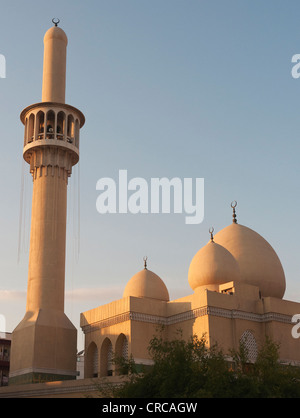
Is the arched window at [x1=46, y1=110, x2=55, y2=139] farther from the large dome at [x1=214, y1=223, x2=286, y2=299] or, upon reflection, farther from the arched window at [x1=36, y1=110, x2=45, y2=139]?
the large dome at [x1=214, y1=223, x2=286, y2=299]

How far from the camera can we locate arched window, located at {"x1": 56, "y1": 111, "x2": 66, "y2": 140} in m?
29.1

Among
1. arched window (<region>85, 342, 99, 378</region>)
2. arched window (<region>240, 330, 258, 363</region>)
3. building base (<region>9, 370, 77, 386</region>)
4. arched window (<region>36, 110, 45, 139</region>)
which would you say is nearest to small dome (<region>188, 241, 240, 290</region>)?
arched window (<region>240, 330, 258, 363</region>)

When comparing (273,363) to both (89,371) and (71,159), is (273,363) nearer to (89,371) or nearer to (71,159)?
(89,371)

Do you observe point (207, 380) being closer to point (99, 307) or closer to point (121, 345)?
point (121, 345)

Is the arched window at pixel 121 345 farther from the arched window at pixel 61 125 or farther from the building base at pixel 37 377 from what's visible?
the arched window at pixel 61 125

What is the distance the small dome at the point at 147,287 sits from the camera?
96.0 feet

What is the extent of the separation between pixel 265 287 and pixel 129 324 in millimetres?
7356

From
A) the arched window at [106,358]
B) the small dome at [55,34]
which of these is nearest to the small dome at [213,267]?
the arched window at [106,358]

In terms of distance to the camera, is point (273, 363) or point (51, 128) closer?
point (273, 363)

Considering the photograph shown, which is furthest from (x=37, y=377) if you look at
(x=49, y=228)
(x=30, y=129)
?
(x=30, y=129)

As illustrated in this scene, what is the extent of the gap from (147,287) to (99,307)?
9.01ft

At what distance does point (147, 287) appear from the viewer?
29.3 meters
